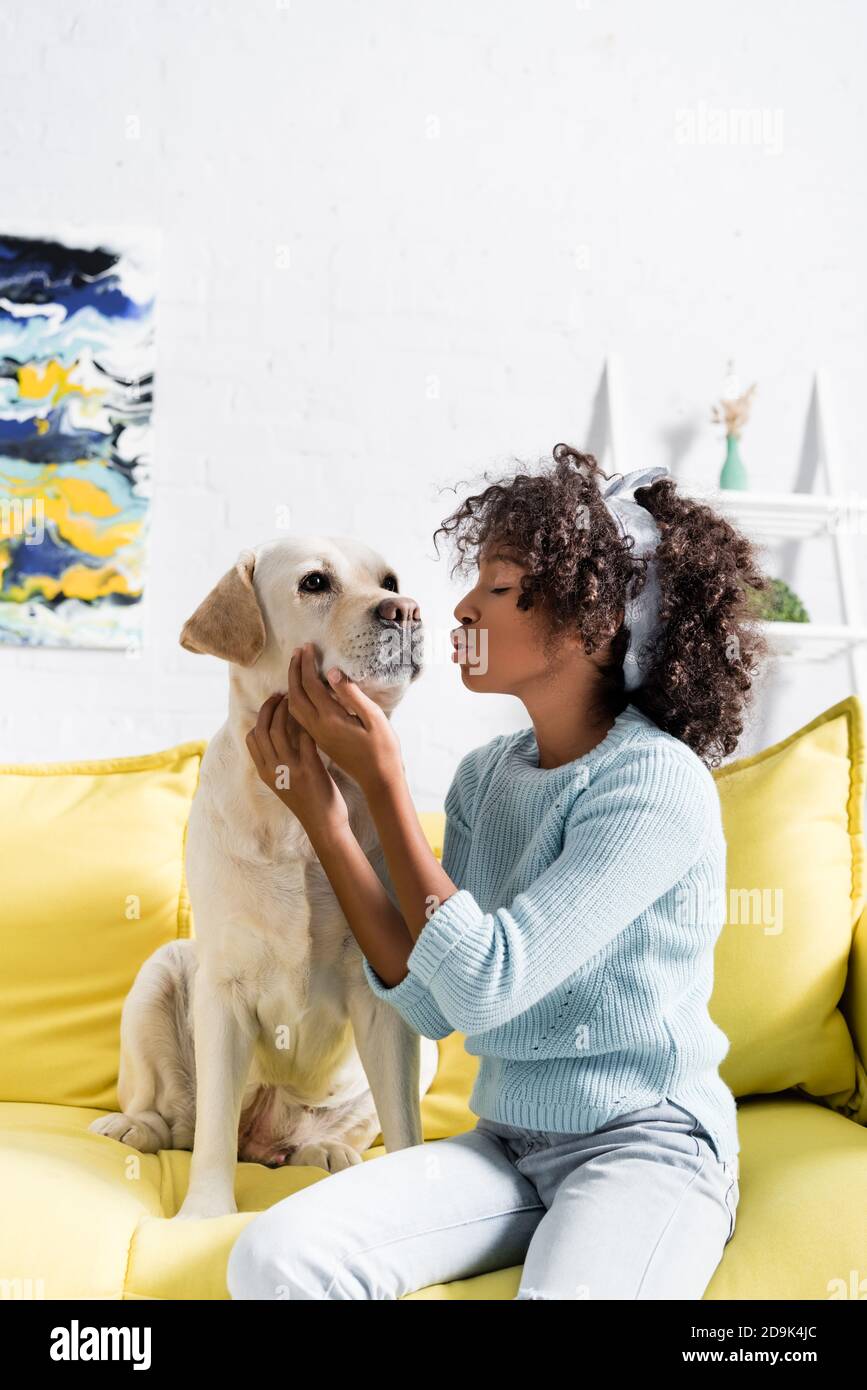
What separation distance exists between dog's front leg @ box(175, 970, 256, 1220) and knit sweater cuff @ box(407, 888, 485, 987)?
36cm

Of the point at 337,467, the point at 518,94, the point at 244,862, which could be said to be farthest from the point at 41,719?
the point at 518,94

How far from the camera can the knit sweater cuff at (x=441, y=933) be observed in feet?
3.85

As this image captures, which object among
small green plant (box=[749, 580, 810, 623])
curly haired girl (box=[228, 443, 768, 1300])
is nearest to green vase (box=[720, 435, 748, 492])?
small green plant (box=[749, 580, 810, 623])

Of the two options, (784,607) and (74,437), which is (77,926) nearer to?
(74,437)

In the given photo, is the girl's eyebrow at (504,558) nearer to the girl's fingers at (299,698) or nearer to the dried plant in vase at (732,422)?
the girl's fingers at (299,698)

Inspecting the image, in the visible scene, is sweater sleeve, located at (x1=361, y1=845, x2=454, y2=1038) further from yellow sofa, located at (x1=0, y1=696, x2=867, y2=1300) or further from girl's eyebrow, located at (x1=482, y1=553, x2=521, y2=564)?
girl's eyebrow, located at (x1=482, y1=553, x2=521, y2=564)

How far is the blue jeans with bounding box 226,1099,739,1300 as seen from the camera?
3.47 feet

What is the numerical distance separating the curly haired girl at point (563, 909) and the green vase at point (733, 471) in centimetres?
112

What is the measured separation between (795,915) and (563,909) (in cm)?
58

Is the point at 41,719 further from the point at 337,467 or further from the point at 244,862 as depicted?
the point at 244,862

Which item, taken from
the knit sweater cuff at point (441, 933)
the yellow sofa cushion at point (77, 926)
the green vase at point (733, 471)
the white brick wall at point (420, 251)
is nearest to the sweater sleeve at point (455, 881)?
the knit sweater cuff at point (441, 933)

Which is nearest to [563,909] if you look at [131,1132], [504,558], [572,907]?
[572,907]

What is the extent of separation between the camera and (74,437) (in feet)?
8.14

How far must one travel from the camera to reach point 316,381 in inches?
102
